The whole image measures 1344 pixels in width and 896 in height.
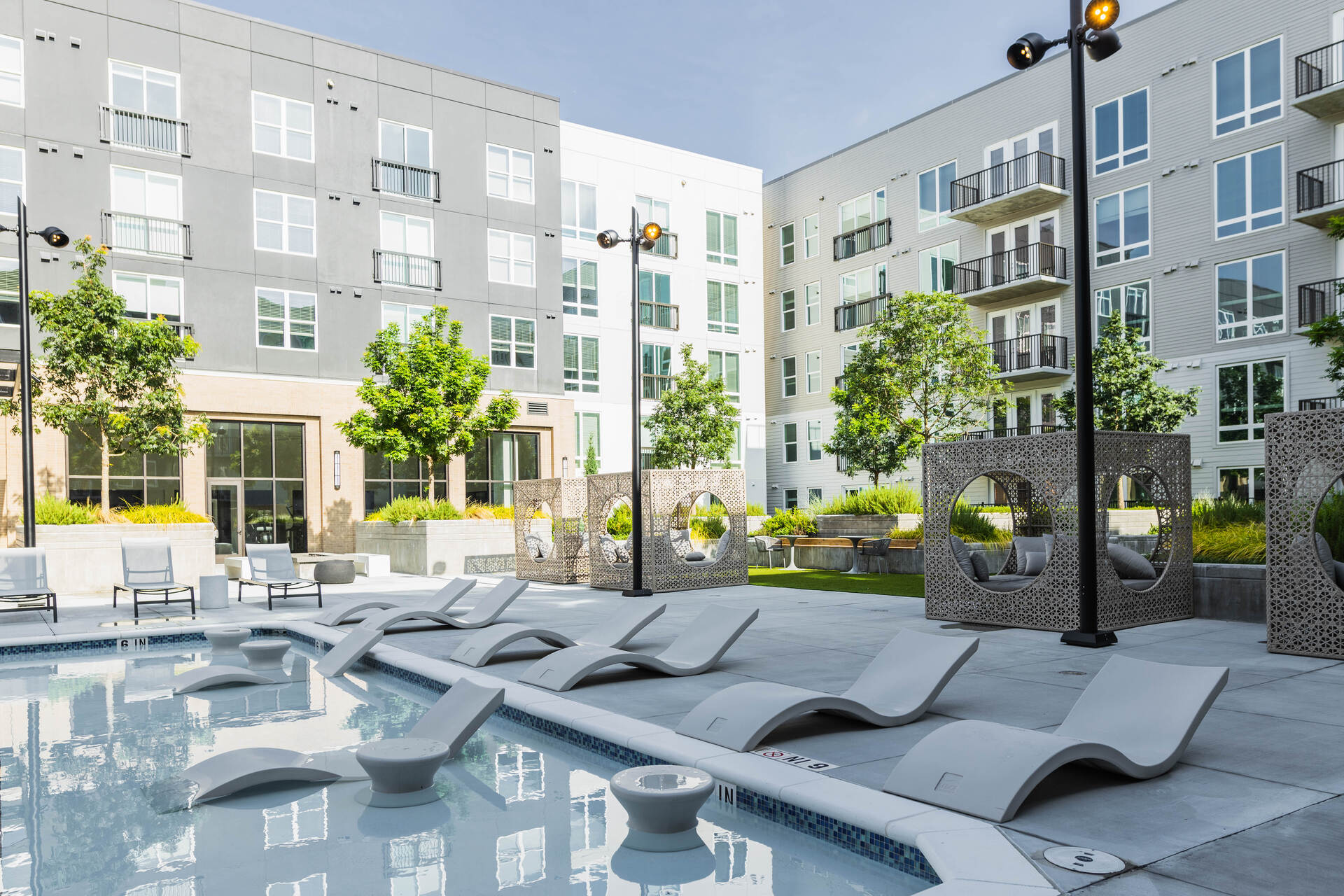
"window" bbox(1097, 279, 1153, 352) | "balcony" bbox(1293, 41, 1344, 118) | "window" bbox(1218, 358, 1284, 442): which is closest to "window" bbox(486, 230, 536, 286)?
"window" bbox(1097, 279, 1153, 352)

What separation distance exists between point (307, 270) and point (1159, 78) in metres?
23.9

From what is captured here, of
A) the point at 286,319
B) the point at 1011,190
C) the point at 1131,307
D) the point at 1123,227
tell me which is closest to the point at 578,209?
the point at 286,319

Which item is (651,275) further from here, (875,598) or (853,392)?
(875,598)

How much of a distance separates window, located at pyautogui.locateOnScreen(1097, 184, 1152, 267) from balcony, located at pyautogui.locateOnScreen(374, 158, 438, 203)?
19.6m

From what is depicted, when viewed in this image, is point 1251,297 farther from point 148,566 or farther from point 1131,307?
point 148,566

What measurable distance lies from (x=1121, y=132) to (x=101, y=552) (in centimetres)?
2770

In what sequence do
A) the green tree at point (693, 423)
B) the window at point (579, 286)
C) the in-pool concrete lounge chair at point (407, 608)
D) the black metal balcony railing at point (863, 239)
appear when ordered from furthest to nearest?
the black metal balcony railing at point (863, 239) < the window at point (579, 286) < the green tree at point (693, 423) < the in-pool concrete lounge chair at point (407, 608)

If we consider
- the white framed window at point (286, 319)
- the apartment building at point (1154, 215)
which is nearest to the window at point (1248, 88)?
the apartment building at point (1154, 215)

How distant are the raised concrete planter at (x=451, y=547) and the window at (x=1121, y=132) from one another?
19.9 meters

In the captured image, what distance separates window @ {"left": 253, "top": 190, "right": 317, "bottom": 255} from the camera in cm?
2614

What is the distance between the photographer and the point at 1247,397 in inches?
974

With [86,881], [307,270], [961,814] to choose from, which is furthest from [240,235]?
[961,814]

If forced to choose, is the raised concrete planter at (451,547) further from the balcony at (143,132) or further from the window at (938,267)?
the window at (938,267)

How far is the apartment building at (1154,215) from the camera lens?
78.0 ft
